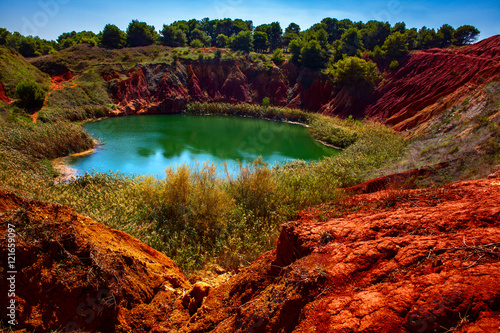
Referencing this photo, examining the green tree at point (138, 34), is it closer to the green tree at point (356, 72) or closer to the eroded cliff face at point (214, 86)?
the eroded cliff face at point (214, 86)

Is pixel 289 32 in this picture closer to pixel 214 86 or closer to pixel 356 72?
pixel 214 86

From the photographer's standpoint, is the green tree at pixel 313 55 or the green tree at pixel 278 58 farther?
the green tree at pixel 278 58

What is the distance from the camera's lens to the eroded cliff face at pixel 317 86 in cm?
2299

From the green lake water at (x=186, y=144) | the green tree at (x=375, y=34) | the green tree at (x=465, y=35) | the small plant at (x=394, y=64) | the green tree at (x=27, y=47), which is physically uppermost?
the green tree at (x=27, y=47)

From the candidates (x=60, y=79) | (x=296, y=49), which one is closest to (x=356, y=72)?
(x=296, y=49)

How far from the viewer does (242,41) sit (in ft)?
151

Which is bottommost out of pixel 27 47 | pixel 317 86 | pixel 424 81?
pixel 424 81

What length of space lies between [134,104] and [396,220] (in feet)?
112

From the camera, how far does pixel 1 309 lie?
3002 mm

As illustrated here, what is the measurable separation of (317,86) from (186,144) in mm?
24091

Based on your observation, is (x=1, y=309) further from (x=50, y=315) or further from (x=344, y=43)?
(x=344, y=43)

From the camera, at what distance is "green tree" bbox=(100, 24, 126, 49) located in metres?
43.5

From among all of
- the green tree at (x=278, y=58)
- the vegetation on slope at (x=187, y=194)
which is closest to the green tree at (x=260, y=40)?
the green tree at (x=278, y=58)

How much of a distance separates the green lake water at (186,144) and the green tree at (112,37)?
21.4 m
